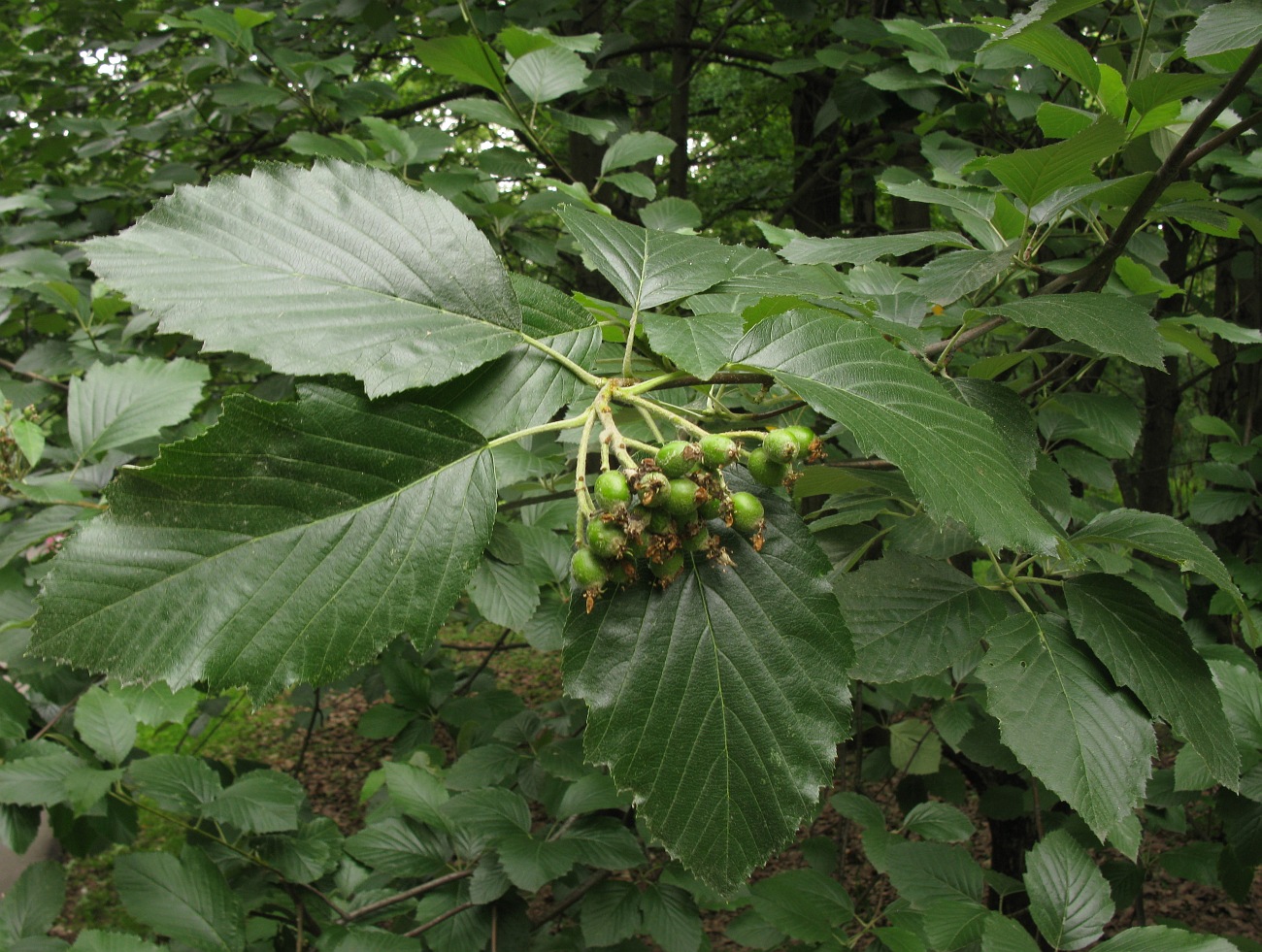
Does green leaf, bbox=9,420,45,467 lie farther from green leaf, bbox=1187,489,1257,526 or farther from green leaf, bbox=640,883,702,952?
green leaf, bbox=1187,489,1257,526

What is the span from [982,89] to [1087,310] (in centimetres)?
238

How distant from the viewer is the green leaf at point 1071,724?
44.6 inches

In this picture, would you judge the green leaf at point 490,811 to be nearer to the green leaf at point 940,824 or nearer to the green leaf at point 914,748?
the green leaf at point 940,824

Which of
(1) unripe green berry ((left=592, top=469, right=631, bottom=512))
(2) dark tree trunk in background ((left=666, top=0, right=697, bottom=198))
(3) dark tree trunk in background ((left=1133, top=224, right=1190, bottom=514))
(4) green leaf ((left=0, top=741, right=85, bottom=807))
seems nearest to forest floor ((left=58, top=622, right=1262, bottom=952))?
(4) green leaf ((left=0, top=741, right=85, bottom=807))

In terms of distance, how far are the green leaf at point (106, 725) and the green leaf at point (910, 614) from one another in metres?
1.96

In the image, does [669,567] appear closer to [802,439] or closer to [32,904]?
[802,439]

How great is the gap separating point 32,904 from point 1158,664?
Result: 8.87 feet

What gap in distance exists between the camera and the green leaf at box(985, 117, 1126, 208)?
47.5 inches

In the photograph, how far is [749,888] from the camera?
240cm

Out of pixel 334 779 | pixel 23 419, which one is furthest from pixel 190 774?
pixel 334 779

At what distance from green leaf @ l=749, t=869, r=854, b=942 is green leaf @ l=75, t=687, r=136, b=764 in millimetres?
1733

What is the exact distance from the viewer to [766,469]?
2.99 ft

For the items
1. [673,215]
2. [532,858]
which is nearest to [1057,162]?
[673,215]

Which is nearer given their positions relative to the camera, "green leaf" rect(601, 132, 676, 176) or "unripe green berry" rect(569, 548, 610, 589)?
"unripe green berry" rect(569, 548, 610, 589)
